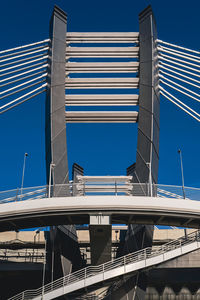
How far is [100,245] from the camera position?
24266 mm

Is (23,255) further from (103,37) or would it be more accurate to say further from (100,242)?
(103,37)

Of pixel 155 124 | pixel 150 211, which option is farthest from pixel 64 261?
pixel 155 124

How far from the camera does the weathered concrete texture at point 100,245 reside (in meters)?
23.9

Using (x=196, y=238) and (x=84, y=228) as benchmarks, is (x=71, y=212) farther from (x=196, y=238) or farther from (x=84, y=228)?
(x=84, y=228)

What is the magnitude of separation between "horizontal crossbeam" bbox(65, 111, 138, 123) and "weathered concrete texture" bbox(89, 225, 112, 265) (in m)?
9.09

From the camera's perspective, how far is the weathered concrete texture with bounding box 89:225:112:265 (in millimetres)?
23938

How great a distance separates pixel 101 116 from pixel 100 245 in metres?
9.83

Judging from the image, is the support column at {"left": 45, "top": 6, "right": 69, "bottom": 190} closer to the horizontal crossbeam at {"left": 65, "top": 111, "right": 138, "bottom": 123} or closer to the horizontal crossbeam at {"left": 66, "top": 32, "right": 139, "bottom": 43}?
the horizontal crossbeam at {"left": 65, "top": 111, "right": 138, "bottom": 123}

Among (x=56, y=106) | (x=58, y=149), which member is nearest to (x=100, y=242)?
(x=58, y=149)

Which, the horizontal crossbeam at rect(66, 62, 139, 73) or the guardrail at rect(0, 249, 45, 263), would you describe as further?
the guardrail at rect(0, 249, 45, 263)

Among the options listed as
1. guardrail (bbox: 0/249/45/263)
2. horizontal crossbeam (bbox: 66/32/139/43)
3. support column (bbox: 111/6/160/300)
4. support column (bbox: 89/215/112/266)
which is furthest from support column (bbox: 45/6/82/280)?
guardrail (bbox: 0/249/45/263)

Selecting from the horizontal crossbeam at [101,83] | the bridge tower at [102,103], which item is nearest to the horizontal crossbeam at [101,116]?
the bridge tower at [102,103]

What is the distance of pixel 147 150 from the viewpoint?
89.0ft

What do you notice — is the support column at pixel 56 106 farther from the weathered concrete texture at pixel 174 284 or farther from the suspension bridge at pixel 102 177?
the weathered concrete texture at pixel 174 284
